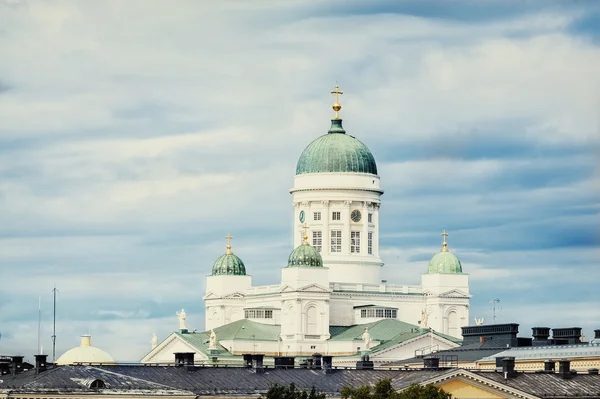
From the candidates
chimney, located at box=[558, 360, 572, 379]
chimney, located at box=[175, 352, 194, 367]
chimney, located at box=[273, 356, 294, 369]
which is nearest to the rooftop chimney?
chimney, located at box=[273, 356, 294, 369]

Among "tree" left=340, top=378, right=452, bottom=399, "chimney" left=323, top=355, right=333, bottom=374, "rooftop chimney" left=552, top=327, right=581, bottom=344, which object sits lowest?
"tree" left=340, top=378, right=452, bottom=399

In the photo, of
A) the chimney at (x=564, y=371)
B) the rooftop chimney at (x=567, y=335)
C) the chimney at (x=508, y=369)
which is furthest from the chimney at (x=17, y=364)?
the rooftop chimney at (x=567, y=335)

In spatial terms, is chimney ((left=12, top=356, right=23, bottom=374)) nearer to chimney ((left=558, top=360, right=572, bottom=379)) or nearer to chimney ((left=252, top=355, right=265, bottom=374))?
chimney ((left=252, top=355, right=265, bottom=374))

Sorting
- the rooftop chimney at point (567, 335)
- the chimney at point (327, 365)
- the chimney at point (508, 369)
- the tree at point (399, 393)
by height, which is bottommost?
the tree at point (399, 393)

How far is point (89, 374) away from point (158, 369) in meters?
6.81

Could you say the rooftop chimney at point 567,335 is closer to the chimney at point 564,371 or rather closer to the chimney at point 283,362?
the chimney at point 283,362

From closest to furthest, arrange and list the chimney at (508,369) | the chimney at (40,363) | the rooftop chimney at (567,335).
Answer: the chimney at (40,363) < the chimney at (508,369) < the rooftop chimney at (567,335)

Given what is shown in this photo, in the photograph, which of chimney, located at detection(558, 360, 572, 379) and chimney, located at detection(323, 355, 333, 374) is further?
chimney, located at detection(323, 355, 333, 374)

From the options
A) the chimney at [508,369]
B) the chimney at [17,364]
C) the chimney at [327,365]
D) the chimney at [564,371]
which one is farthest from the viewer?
the chimney at [327,365]

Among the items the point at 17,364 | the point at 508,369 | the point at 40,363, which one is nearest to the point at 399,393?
the point at 508,369

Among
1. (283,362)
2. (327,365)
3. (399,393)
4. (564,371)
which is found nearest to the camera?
(399,393)

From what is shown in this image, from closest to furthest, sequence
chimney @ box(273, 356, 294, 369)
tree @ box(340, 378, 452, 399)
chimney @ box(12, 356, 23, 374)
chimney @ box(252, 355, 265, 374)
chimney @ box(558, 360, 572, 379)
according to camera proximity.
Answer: tree @ box(340, 378, 452, 399) < chimney @ box(558, 360, 572, 379) < chimney @ box(12, 356, 23, 374) < chimney @ box(252, 355, 265, 374) < chimney @ box(273, 356, 294, 369)

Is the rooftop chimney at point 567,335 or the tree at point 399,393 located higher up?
the rooftop chimney at point 567,335

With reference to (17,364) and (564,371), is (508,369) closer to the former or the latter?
(564,371)
